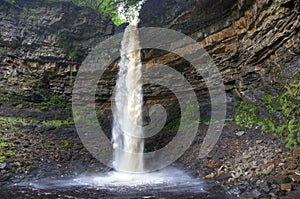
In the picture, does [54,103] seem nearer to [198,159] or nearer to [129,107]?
[129,107]

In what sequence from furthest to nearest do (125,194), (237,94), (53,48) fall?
(53,48)
(237,94)
(125,194)

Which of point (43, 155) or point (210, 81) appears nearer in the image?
point (43, 155)

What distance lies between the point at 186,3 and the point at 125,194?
9.54 metres

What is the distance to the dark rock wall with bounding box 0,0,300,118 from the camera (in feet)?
30.1

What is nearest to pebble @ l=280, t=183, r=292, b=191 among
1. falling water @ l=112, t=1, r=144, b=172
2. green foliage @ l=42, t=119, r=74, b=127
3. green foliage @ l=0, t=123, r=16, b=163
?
falling water @ l=112, t=1, r=144, b=172

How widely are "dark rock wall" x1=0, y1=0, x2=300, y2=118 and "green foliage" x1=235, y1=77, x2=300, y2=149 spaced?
1.88 ft

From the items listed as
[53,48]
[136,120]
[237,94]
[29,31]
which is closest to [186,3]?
[237,94]

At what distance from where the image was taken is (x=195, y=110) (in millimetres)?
12672

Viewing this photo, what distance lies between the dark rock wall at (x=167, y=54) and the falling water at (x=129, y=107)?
0.67m

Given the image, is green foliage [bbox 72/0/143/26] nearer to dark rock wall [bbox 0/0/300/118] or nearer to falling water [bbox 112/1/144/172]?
dark rock wall [bbox 0/0/300/118]

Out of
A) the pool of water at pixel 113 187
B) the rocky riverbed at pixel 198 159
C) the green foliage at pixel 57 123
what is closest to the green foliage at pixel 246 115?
the rocky riverbed at pixel 198 159

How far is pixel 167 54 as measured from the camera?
43.4ft

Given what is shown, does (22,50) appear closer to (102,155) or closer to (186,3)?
(102,155)

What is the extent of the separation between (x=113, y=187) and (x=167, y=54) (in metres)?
7.85
